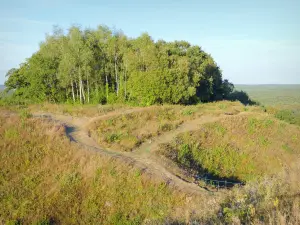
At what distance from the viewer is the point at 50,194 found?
46.3ft

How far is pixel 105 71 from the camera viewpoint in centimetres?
4041

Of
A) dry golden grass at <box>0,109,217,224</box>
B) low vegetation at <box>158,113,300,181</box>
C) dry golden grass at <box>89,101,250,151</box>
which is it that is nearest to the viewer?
dry golden grass at <box>0,109,217,224</box>

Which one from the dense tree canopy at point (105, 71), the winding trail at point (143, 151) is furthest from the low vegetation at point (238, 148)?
the dense tree canopy at point (105, 71)

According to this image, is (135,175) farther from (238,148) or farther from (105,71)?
(105,71)

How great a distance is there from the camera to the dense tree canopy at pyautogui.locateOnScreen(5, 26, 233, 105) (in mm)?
35656

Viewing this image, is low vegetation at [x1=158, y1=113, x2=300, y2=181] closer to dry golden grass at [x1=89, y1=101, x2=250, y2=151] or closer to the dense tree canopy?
dry golden grass at [x1=89, y1=101, x2=250, y2=151]

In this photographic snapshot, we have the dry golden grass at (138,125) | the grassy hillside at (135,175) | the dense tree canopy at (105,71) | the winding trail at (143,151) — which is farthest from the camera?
the dense tree canopy at (105,71)

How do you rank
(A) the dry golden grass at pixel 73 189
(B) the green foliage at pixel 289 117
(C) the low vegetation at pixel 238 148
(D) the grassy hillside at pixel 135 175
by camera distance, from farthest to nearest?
(B) the green foliage at pixel 289 117, (C) the low vegetation at pixel 238 148, (A) the dry golden grass at pixel 73 189, (D) the grassy hillside at pixel 135 175

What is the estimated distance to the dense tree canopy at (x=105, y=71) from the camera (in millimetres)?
35656

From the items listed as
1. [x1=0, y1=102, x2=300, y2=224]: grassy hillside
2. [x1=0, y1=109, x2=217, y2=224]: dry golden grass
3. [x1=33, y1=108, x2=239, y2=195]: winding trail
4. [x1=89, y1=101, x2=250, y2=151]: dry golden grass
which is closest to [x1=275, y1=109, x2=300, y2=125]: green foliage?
[x1=0, y1=102, x2=300, y2=224]: grassy hillside

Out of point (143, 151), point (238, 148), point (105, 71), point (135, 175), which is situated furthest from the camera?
point (105, 71)

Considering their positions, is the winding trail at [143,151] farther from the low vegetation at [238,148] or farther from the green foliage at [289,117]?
the green foliage at [289,117]

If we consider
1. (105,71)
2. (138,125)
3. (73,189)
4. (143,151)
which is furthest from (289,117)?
(73,189)

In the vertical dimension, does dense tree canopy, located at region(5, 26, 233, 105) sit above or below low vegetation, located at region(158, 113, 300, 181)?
above
